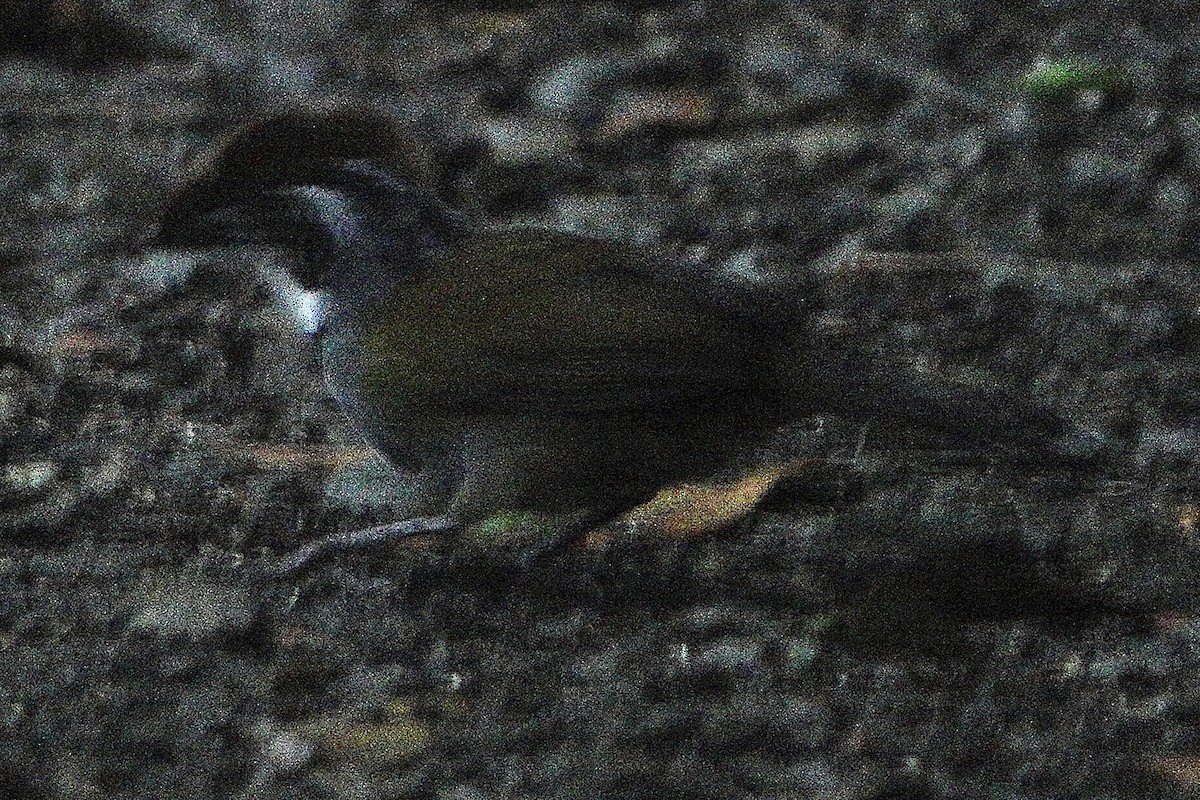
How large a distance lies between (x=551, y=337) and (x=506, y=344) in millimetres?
78

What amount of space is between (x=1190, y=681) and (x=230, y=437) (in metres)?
1.72

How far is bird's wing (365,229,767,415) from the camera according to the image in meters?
2.46

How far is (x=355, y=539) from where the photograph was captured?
269cm

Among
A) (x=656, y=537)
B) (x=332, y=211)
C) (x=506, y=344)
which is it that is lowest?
(x=656, y=537)

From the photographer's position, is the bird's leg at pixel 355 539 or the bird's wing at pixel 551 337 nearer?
the bird's wing at pixel 551 337

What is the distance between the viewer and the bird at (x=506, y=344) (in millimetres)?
2457

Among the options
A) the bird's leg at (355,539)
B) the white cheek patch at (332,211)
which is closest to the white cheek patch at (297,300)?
the white cheek patch at (332,211)

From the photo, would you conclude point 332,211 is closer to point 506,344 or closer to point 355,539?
point 506,344

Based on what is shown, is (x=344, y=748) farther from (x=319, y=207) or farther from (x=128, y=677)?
(x=319, y=207)

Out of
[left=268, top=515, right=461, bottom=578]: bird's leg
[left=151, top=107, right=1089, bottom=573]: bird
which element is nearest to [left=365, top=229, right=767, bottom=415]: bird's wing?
[left=151, top=107, right=1089, bottom=573]: bird

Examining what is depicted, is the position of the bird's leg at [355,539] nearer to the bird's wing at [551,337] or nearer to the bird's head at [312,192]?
the bird's wing at [551,337]

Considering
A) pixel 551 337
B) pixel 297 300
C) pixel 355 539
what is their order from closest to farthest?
pixel 551 337, pixel 355 539, pixel 297 300

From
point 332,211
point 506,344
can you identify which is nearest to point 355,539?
point 506,344

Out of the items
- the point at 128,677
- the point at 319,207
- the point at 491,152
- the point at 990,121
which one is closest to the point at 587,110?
the point at 491,152
